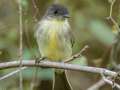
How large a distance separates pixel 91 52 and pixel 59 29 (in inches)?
68.8

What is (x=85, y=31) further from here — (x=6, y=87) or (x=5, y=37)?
(x=6, y=87)

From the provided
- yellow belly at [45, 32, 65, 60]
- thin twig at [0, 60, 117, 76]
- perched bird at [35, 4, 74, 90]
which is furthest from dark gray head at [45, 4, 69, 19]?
thin twig at [0, 60, 117, 76]

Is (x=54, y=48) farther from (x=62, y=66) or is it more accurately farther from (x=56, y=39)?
(x=62, y=66)

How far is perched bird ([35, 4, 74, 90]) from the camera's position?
504cm

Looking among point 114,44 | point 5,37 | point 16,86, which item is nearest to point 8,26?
point 5,37

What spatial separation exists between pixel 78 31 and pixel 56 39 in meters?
1.76

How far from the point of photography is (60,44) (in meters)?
5.07

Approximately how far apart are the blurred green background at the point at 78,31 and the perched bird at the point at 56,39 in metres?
0.67

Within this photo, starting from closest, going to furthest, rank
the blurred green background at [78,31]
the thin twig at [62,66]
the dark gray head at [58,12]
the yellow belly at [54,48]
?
the thin twig at [62,66] < the yellow belly at [54,48] < the dark gray head at [58,12] < the blurred green background at [78,31]

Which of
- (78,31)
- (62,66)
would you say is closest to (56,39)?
(62,66)

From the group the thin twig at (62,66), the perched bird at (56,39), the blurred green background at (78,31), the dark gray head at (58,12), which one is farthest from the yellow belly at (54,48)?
the blurred green background at (78,31)

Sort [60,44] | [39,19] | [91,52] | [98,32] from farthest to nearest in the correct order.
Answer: [91,52], [98,32], [39,19], [60,44]

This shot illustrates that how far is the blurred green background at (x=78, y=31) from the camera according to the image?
20.5ft

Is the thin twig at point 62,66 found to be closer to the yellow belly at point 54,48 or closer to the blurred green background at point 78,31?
the yellow belly at point 54,48
